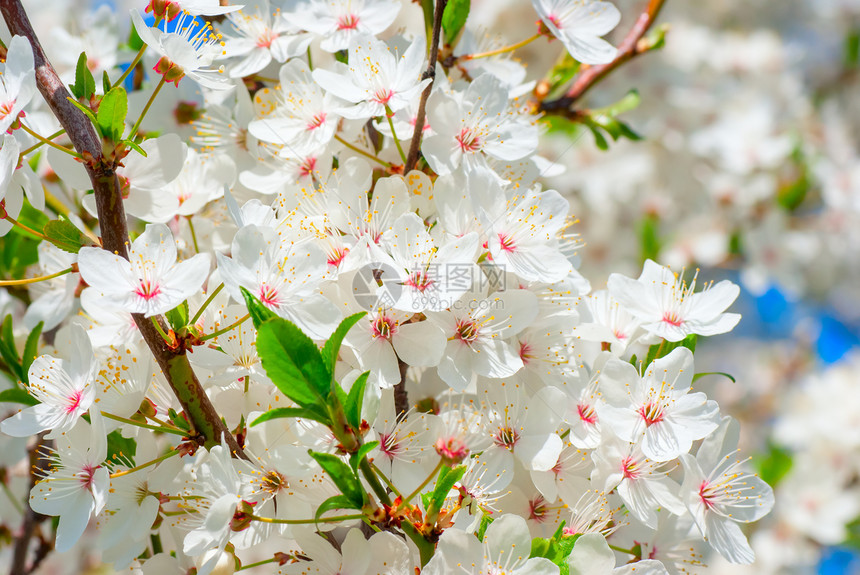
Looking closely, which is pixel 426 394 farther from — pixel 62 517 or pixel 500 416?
pixel 62 517

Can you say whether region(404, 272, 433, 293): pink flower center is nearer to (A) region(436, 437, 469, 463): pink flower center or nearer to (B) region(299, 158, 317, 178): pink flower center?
(A) region(436, 437, 469, 463): pink flower center

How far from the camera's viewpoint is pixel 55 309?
1191 millimetres

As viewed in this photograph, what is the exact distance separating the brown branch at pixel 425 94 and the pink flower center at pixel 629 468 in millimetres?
514

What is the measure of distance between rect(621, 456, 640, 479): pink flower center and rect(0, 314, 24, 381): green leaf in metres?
0.95

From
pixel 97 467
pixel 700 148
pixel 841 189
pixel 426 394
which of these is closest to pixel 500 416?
pixel 426 394

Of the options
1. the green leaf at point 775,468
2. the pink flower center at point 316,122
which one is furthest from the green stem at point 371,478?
the green leaf at point 775,468

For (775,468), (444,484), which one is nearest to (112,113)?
(444,484)

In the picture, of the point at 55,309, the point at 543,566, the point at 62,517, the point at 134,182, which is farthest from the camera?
the point at 55,309

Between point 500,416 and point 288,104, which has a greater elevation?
point 288,104

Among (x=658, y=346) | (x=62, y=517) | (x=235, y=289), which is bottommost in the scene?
(x=658, y=346)

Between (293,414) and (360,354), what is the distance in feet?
0.55

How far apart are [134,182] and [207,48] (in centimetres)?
22

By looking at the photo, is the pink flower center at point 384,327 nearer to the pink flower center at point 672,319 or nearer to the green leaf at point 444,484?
the green leaf at point 444,484

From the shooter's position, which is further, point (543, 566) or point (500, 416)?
point (500, 416)
